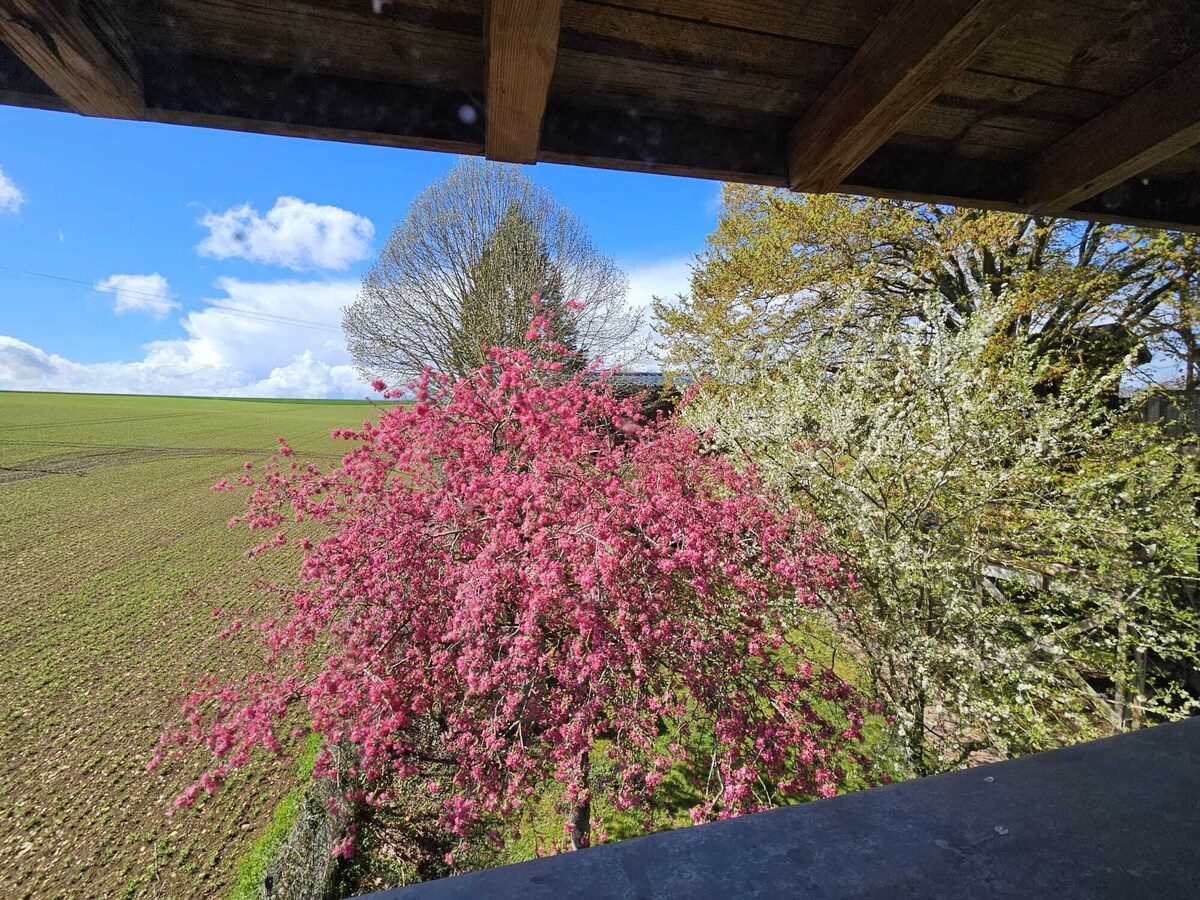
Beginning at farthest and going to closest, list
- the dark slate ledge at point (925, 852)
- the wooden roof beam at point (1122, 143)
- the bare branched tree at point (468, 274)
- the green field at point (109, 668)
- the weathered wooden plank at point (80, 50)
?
the bare branched tree at point (468, 274) < the green field at point (109, 668) < the wooden roof beam at point (1122, 143) < the weathered wooden plank at point (80, 50) < the dark slate ledge at point (925, 852)

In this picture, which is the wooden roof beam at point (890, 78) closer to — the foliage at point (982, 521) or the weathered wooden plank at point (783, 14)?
the weathered wooden plank at point (783, 14)

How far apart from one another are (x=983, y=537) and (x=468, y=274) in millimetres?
12973

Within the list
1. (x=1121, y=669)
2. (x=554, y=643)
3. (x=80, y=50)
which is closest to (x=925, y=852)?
(x=80, y=50)

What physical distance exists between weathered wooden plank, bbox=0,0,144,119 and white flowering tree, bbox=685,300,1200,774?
13.8 feet

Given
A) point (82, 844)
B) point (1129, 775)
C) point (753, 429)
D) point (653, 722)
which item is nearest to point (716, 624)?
point (653, 722)

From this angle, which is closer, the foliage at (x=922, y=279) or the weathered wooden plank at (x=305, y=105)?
the weathered wooden plank at (x=305, y=105)

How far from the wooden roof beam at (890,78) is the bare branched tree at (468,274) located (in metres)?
12.2

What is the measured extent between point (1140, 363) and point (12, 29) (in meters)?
10.6

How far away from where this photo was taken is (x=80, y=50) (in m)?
0.94

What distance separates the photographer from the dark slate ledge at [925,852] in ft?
1.72

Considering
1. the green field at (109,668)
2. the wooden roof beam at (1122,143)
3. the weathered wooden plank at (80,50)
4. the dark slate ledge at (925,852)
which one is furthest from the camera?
the green field at (109,668)

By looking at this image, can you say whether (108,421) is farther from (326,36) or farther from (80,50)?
(326,36)

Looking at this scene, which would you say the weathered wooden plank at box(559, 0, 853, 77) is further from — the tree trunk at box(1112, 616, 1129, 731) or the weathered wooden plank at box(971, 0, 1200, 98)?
the tree trunk at box(1112, 616, 1129, 731)

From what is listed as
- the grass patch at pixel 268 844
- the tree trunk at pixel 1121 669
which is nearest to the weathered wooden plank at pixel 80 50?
the grass patch at pixel 268 844
